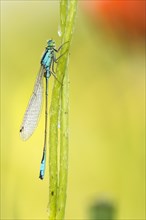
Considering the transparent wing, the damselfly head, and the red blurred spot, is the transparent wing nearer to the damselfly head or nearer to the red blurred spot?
the damselfly head

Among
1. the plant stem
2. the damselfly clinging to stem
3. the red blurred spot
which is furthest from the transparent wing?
the red blurred spot

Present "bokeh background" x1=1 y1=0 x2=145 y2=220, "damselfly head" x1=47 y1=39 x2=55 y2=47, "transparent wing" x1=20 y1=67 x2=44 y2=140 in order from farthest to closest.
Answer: "bokeh background" x1=1 y1=0 x2=145 y2=220
"damselfly head" x1=47 y1=39 x2=55 y2=47
"transparent wing" x1=20 y1=67 x2=44 y2=140

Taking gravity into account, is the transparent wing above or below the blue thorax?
below

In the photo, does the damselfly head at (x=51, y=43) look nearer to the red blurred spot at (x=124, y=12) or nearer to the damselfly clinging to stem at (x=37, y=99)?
the damselfly clinging to stem at (x=37, y=99)

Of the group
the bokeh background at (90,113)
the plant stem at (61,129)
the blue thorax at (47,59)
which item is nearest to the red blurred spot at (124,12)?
the bokeh background at (90,113)

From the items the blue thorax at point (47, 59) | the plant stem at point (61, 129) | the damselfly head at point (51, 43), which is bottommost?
the plant stem at point (61, 129)

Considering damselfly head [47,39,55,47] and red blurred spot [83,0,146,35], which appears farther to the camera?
red blurred spot [83,0,146,35]
